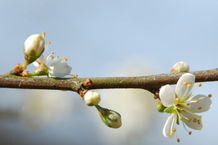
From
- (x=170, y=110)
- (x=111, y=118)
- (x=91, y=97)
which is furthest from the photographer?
(x=170, y=110)

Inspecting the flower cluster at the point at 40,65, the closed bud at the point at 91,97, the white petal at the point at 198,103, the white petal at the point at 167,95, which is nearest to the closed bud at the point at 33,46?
the flower cluster at the point at 40,65

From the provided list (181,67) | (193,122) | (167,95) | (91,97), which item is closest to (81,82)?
(91,97)

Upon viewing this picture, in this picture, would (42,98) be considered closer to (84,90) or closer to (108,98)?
(108,98)

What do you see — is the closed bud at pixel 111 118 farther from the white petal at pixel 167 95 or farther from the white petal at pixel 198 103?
the white petal at pixel 198 103

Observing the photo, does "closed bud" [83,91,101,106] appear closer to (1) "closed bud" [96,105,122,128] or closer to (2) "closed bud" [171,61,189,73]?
(1) "closed bud" [96,105,122,128]

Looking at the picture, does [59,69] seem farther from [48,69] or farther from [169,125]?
[169,125]

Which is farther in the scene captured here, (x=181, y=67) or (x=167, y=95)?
(x=181, y=67)
